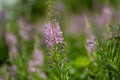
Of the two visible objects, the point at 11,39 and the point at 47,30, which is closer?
the point at 47,30

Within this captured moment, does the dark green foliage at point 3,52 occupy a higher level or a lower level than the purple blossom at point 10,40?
lower

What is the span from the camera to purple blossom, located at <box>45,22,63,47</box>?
2877 millimetres

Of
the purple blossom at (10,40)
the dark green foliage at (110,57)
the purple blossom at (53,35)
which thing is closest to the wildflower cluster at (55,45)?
the purple blossom at (53,35)

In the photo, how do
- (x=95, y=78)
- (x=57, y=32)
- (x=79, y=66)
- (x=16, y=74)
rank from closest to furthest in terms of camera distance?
(x=57, y=32), (x=95, y=78), (x=16, y=74), (x=79, y=66)

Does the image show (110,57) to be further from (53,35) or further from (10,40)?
(10,40)

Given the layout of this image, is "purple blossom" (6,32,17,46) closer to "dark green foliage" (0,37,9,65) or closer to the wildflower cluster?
"dark green foliage" (0,37,9,65)

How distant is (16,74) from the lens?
15.0 ft

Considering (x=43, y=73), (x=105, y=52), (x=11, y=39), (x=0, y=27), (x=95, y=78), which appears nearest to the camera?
(x=105, y=52)

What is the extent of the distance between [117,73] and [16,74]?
1492 mm

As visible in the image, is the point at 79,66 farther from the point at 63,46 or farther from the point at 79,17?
the point at 79,17

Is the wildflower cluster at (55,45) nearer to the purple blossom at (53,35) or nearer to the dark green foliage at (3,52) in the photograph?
the purple blossom at (53,35)

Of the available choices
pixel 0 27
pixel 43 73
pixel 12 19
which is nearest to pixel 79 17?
pixel 12 19

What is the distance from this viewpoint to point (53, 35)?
2.89 metres

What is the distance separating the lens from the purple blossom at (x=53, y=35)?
113 inches
